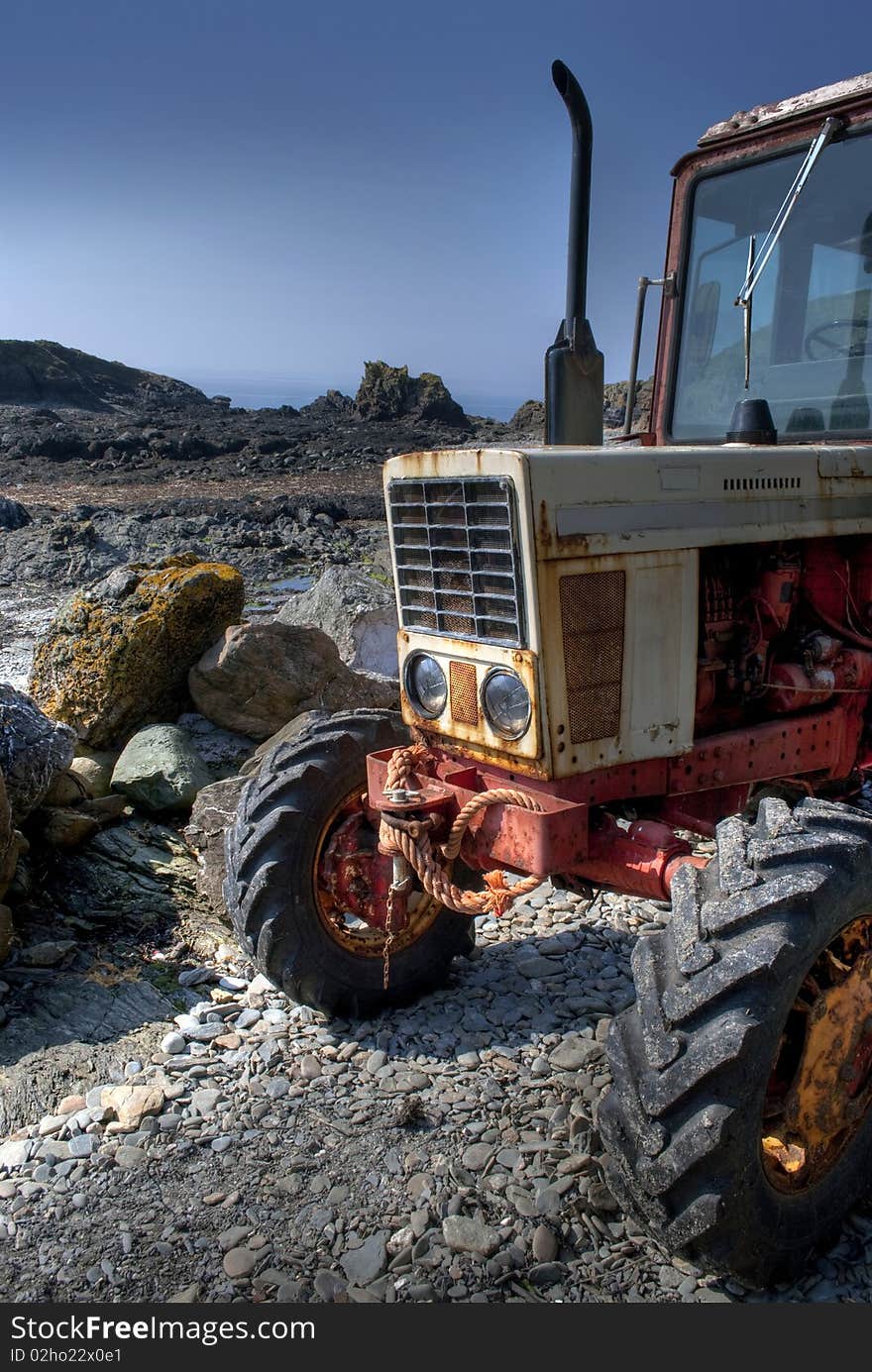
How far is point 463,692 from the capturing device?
3467mm

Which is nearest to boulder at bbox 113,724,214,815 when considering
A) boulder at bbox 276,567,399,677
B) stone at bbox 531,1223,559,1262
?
boulder at bbox 276,567,399,677

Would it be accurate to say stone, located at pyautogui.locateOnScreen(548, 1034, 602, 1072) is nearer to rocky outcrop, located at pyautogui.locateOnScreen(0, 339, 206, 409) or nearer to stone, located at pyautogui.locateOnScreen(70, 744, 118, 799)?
stone, located at pyautogui.locateOnScreen(70, 744, 118, 799)

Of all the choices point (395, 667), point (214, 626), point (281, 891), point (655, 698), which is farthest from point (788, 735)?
point (214, 626)

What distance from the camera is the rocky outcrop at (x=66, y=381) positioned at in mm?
42562

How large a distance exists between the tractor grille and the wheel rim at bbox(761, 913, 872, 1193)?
120 cm

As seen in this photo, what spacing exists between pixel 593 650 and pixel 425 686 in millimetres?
648

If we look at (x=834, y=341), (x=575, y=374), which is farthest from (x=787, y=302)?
(x=575, y=374)

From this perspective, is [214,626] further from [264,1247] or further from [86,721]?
[264,1247]

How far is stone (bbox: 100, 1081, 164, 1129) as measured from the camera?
3.53 meters

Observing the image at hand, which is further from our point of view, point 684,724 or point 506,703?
point 684,724

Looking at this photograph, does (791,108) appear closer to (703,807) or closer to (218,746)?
(703,807)

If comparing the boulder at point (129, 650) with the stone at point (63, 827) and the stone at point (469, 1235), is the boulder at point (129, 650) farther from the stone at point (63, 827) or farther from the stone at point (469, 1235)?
the stone at point (469, 1235)

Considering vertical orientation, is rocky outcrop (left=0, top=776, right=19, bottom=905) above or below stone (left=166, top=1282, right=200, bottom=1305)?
above

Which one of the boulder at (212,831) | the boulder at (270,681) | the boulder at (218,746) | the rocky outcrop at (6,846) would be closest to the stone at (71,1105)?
the rocky outcrop at (6,846)
